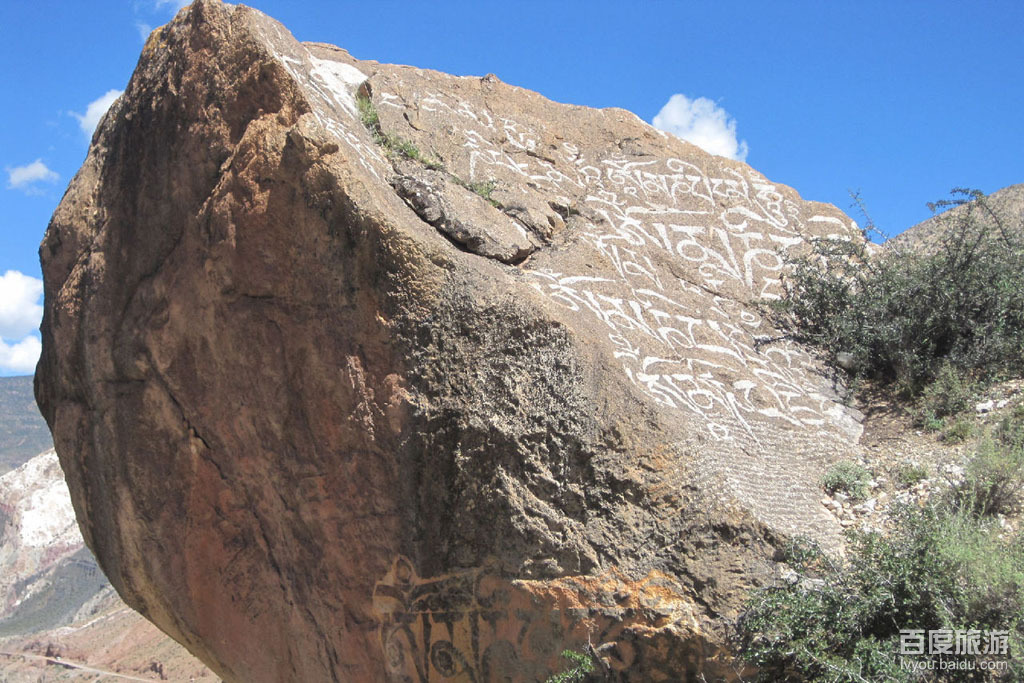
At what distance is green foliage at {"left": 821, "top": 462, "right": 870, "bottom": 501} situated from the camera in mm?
5051

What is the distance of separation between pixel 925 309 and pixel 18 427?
6246 centimetres

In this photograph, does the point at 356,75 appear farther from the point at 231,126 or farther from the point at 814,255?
the point at 814,255

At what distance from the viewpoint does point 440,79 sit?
317 inches

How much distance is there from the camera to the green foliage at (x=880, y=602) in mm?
3910

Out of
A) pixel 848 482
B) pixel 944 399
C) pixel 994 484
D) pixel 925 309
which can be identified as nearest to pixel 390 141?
pixel 848 482

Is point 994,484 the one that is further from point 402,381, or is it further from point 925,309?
point 402,381

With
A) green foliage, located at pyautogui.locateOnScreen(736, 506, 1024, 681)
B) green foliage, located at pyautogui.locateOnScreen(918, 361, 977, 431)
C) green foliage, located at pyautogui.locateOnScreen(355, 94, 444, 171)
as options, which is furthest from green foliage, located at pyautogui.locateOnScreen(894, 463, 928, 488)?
green foliage, located at pyautogui.locateOnScreen(355, 94, 444, 171)

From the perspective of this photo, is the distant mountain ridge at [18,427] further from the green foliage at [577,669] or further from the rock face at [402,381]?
the green foliage at [577,669]

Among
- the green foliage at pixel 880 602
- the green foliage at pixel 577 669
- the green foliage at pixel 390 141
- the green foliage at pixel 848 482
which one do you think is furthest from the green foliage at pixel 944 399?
the green foliage at pixel 390 141

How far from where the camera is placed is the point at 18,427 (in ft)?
193

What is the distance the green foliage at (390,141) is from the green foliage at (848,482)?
3.33 m

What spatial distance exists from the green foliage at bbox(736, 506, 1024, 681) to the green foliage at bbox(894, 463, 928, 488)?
742 mm

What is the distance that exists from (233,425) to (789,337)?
12.6ft

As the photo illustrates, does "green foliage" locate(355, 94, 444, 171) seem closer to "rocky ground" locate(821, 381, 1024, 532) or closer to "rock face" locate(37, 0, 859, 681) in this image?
"rock face" locate(37, 0, 859, 681)
